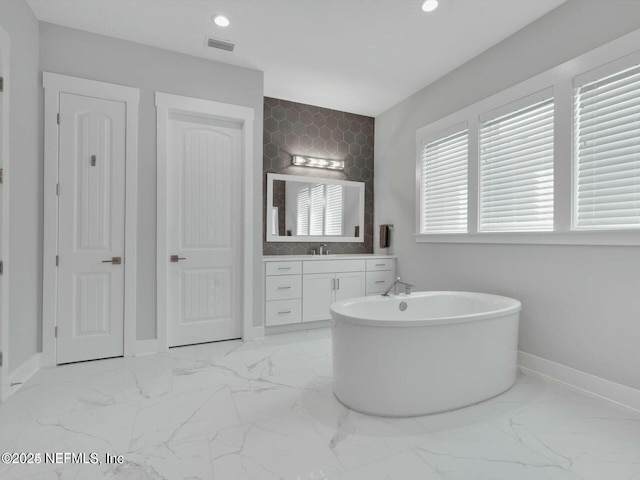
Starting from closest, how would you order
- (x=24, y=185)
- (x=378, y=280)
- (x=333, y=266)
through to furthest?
1. (x=24, y=185)
2. (x=333, y=266)
3. (x=378, y=280)

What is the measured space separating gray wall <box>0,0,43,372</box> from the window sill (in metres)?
3.61

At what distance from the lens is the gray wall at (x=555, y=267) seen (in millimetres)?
2123

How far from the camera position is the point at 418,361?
1969 millimetres

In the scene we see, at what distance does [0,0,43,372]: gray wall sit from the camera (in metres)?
2.28

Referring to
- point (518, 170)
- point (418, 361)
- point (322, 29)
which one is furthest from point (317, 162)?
point (418, 361)

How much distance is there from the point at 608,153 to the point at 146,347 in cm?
393

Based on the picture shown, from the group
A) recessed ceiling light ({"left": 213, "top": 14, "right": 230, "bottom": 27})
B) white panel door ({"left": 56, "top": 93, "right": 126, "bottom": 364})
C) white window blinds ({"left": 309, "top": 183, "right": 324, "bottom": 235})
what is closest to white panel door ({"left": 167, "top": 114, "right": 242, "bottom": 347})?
white panel door ({"left": 56, "top": 93, "right": 126, "bottom": 364})

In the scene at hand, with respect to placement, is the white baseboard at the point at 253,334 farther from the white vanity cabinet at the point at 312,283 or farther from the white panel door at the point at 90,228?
the white panel door at the point at 90,228

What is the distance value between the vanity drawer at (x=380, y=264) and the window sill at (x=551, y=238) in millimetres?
839

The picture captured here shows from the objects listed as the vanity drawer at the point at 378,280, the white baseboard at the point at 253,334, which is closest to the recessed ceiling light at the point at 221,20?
the white baseboard at the point at 253,334

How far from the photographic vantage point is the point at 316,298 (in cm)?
385

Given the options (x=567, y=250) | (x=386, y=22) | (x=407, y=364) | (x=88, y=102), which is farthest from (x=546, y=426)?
(x=88, y=102)

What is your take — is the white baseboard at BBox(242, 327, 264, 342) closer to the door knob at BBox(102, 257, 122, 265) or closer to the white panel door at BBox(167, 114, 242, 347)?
the white panel door at BBox(167, 114, 242, 347)

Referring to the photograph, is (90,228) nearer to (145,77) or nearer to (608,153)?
(145,77)
